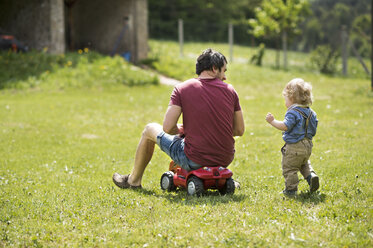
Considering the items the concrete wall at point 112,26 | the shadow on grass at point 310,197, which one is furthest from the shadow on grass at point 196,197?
the concrete wall at point 112,26

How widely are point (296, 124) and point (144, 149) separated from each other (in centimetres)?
171

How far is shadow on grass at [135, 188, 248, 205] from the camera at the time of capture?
462 cm

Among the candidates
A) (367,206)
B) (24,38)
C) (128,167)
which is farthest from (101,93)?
(367,206)

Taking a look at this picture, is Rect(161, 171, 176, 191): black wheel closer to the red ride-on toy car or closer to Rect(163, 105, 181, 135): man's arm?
the red ride-on toy car

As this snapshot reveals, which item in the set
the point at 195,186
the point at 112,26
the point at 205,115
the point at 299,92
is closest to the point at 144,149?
the point at 195,186

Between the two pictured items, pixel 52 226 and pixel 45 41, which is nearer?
pixel 52 226

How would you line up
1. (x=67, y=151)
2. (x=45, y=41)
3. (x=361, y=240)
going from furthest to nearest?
(x=45, y=41), (x=67, y=151), (x=361, y=240)

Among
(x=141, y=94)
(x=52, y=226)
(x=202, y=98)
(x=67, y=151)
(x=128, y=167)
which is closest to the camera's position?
(x=52, y=226)

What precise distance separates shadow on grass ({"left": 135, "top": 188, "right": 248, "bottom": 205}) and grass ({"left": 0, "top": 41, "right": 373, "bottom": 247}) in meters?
0.02

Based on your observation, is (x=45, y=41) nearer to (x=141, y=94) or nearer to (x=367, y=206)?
(x=141, y=94)

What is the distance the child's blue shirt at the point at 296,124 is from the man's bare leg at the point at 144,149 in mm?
1386

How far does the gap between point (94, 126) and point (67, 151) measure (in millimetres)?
2323

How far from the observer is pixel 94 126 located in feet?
34.6

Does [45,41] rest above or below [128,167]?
above
